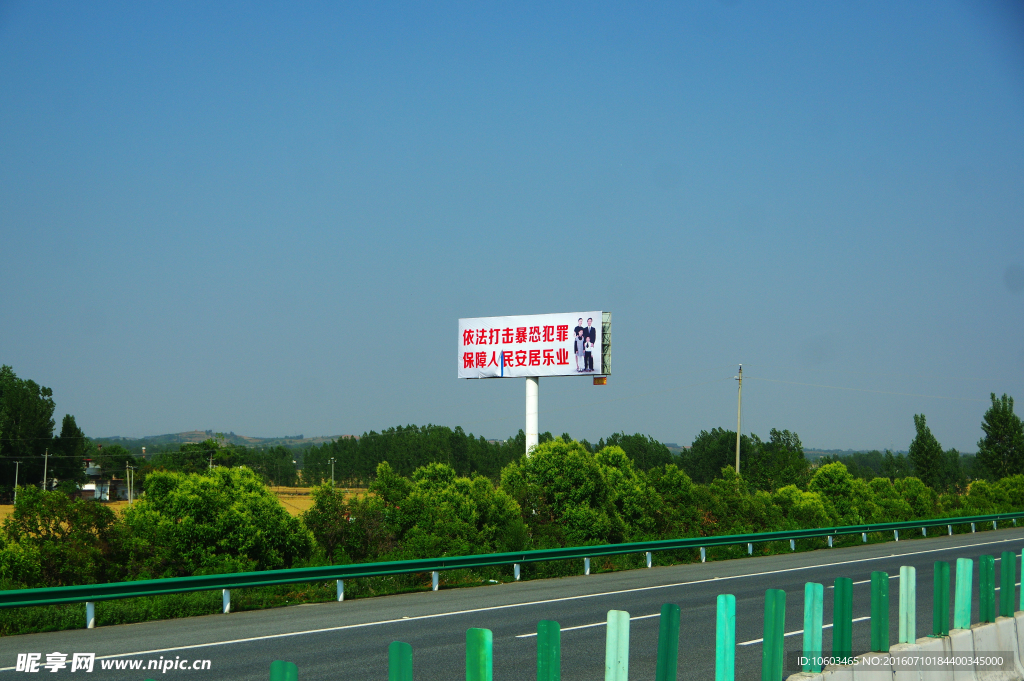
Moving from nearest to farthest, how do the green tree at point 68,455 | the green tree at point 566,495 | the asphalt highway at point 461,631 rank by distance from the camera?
the asphalt highway at point 461,631 → the green tree at point 566,495 → the green tree at point 68,455

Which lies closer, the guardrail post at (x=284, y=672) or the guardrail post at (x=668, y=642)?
the guardrail post at (x=284, y=672)

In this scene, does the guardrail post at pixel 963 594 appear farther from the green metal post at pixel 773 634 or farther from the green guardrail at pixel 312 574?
the green guardrail at pixel 312 574

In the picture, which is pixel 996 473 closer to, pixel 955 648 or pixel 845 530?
pixel 845 530

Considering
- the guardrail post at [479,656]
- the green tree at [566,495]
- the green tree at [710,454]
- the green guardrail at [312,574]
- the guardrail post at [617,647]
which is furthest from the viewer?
the green tree at [710,454]

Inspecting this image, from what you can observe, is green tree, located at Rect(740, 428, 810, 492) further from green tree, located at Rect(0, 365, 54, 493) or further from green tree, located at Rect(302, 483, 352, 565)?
green tree, located at Rect(0, 365, 54, 493)

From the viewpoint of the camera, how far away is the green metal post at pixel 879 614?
7.14 meters

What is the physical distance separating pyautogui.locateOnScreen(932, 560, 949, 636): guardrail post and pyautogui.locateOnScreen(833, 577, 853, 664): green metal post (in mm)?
1300

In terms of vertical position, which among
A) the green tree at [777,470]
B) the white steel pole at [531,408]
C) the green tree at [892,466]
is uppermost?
the white steel pole at [531,408]

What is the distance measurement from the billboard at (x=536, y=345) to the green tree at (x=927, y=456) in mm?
48195

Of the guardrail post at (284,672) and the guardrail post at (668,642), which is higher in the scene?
the guardrail post at (284,672)

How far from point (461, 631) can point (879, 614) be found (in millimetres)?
7779

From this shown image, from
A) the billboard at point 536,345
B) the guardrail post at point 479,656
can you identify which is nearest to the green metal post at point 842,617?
the guardrail post at point 479,656

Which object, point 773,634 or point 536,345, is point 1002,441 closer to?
point 536,345

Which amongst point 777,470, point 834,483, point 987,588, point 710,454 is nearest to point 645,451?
point 710,454
